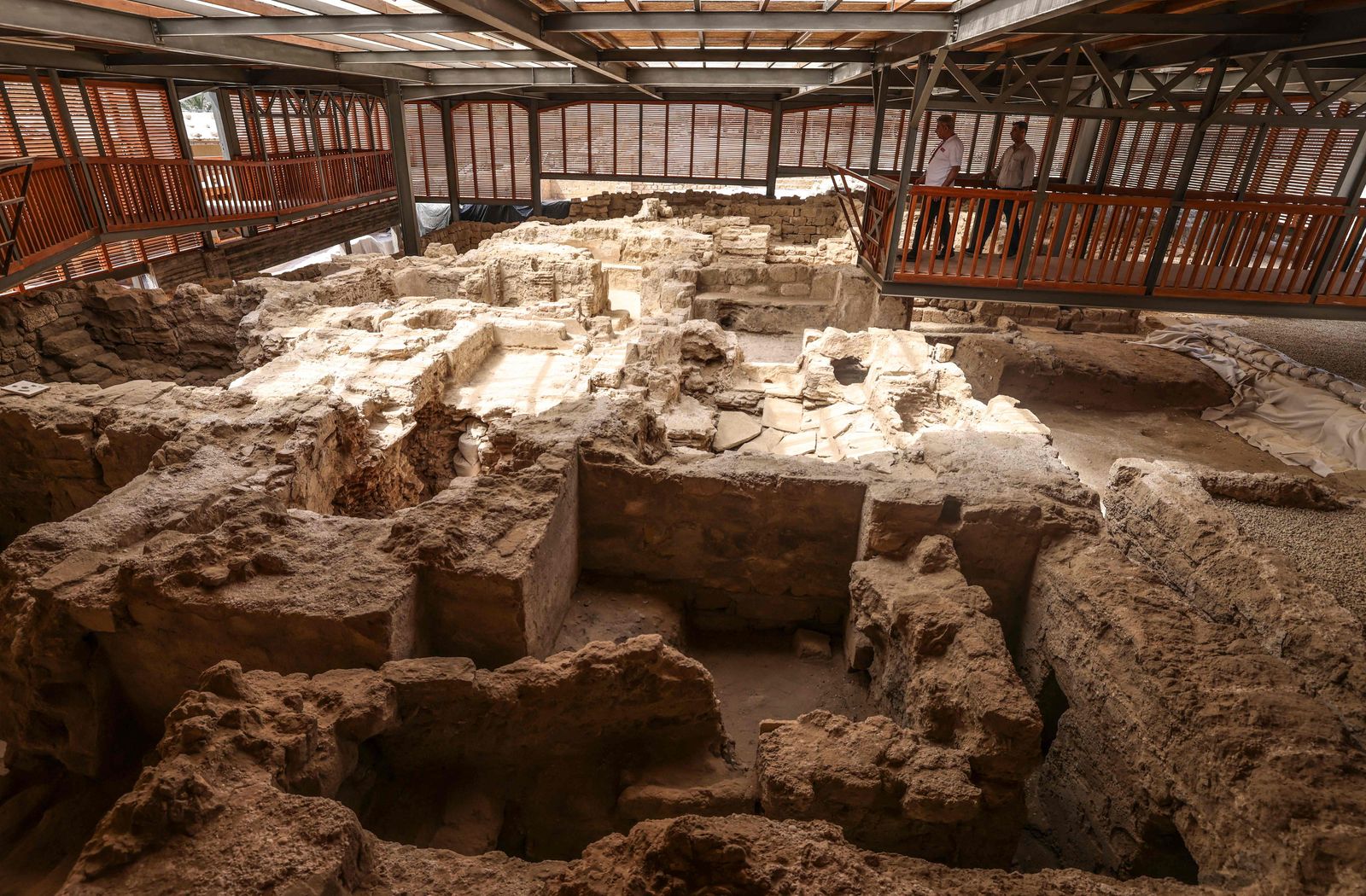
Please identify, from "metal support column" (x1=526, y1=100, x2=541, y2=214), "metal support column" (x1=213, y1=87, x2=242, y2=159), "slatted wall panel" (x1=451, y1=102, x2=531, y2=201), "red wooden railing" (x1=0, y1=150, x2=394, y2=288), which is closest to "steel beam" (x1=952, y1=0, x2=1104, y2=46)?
"red wooden railing" (x1=0, y1=150, x2=394, y2=288)

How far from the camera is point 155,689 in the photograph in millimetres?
3410

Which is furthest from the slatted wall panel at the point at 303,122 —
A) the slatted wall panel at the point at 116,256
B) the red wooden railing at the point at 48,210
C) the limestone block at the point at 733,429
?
the limestone block at the point at 733,429

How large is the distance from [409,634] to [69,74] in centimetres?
1171

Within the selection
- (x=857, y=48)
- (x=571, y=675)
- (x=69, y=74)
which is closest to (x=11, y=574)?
(x=571, y=675)

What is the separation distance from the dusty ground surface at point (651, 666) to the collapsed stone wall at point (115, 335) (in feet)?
10.9

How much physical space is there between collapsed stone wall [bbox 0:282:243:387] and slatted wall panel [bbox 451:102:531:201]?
1019 cm

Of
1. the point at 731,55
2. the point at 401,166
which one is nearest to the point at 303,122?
the point at 401,166

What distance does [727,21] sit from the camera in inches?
219

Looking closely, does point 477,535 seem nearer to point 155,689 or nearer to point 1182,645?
point 155,689

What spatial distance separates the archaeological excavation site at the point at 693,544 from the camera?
7.93 feet

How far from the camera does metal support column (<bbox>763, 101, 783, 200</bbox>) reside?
16.5 m

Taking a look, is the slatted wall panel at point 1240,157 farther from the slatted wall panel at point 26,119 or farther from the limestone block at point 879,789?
the slatted wall panel at point 26,119

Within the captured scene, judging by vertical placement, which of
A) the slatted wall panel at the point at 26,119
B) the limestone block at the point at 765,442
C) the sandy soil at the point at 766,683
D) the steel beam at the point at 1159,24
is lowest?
the sandy soil at the point at 766,683

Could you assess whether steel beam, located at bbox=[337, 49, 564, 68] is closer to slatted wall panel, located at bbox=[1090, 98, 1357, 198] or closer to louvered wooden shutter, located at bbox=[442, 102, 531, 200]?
slatted wall panel, located at bbox=[1090, 98, 1357, 198]
